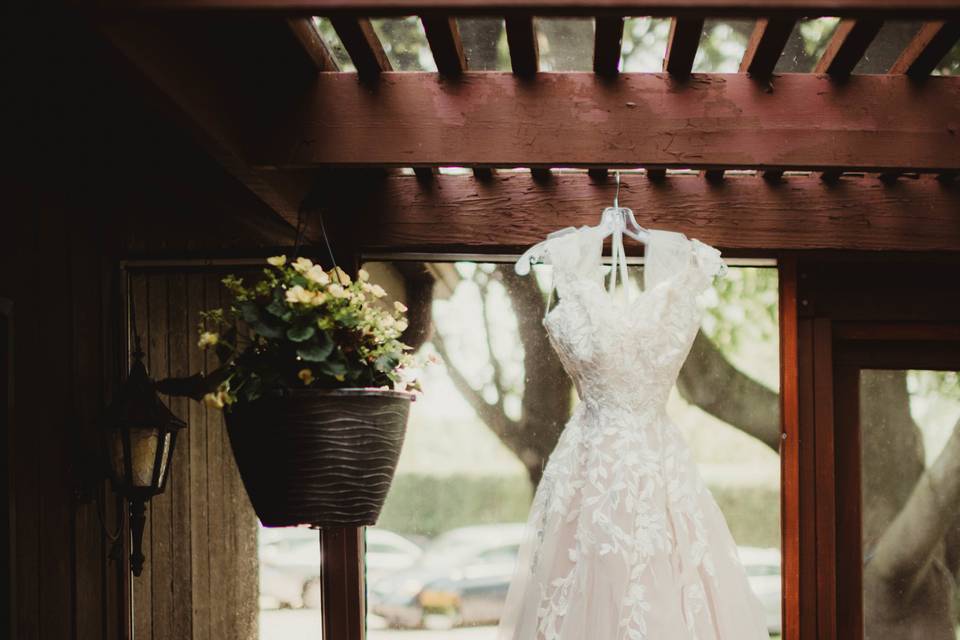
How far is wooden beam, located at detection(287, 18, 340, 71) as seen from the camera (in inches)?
93.0

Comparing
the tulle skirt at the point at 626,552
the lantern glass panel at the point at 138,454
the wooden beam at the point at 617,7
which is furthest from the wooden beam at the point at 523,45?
the lantern glass panel at the point at 138,454

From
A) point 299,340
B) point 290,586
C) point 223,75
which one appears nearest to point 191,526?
point 290,586

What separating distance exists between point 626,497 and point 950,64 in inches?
51.8

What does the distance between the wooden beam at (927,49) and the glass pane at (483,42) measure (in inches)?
35.7

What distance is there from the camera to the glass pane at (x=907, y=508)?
367 centimetres

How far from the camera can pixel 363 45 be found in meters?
2.41

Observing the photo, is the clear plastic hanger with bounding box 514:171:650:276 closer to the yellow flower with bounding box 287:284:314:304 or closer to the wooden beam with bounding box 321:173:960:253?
the wooden beam with bounding box 321:173:960:253

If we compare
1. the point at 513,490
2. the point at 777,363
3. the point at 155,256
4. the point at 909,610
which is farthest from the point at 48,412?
the point at 909,610

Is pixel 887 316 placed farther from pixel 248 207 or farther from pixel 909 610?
pixel 248 207

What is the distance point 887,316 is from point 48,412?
253 centimetres

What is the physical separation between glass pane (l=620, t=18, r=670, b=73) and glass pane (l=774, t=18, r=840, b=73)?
0.29m

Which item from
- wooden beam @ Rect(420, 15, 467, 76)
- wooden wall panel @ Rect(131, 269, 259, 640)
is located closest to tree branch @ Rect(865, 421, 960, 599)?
wooden wall panel @ Rect(131, 269, 259, 640)

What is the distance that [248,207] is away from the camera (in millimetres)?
3455

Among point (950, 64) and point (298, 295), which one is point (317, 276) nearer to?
point (298, 295)
